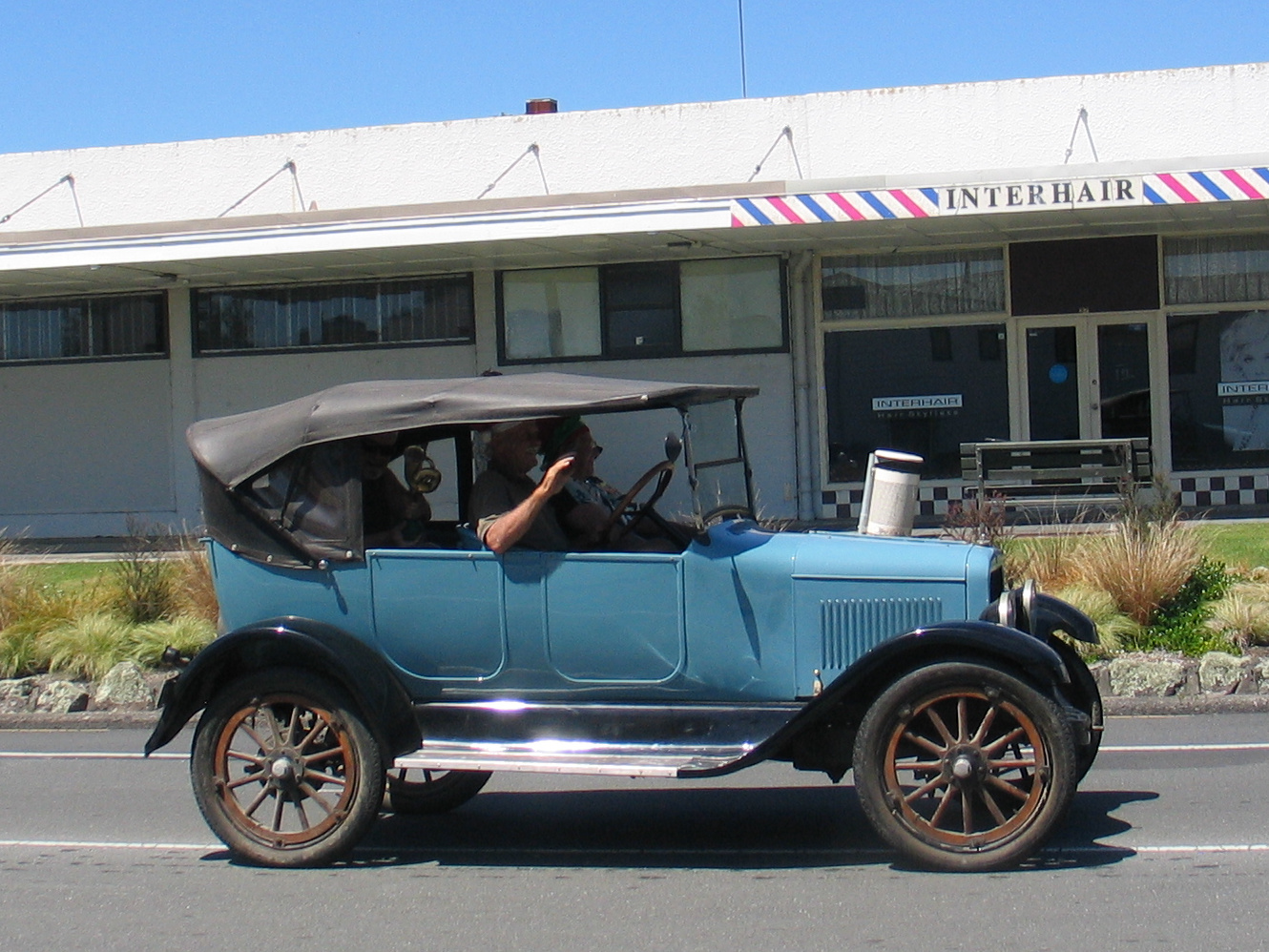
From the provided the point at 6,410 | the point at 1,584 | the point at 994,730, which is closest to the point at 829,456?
the point at 1,584

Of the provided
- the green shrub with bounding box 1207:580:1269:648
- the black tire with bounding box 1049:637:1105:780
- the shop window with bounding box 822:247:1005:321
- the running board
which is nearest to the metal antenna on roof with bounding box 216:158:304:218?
the shop window with bounding box 822:247:1005:321

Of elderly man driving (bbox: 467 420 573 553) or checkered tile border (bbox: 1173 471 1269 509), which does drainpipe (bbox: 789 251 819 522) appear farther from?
elderly man driving (bbox: 467 420 573 553)

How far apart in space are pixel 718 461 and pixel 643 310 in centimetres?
1142

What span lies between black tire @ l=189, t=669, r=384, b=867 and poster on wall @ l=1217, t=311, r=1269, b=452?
43.3 feet

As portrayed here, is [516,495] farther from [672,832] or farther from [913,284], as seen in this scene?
[913,284]

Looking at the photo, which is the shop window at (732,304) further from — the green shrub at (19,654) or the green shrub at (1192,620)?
the green shrub at (19,654)

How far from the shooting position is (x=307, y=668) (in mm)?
5766

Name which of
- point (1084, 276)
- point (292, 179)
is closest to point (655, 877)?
point (1084, 276)

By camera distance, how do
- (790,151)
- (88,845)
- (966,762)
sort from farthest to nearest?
(790,151)
(88,845)
(966,762)

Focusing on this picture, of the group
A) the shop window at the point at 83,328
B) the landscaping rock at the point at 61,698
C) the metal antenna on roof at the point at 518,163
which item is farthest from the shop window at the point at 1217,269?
the shop window at the point at 83,328

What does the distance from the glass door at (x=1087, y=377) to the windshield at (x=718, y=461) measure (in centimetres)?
1103

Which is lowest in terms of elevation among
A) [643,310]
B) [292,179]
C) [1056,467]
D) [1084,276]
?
[1056,467]

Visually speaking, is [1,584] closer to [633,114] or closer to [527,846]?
[527,846]

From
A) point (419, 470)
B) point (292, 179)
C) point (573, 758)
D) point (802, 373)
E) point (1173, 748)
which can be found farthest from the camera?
point (292, 179)
